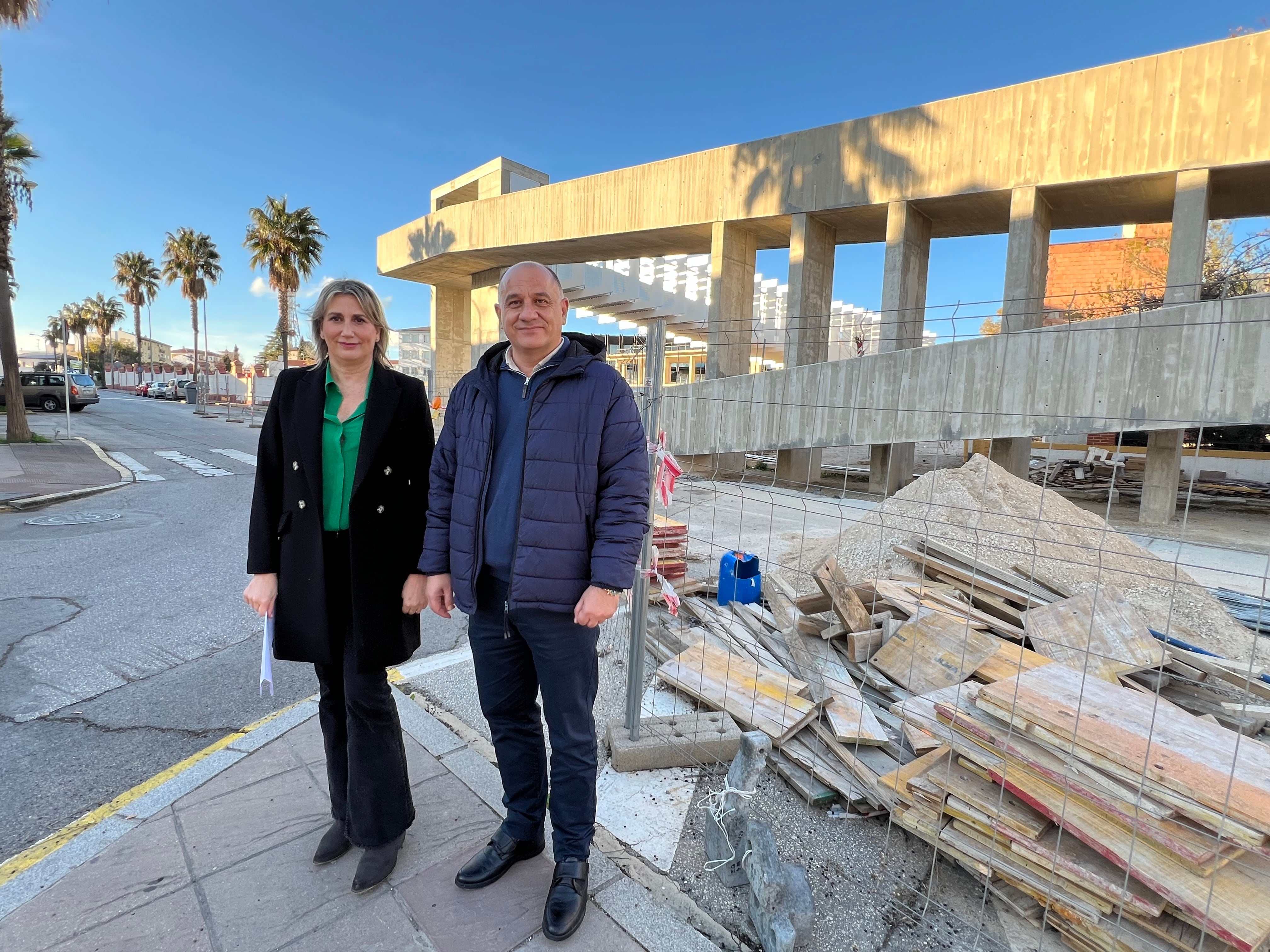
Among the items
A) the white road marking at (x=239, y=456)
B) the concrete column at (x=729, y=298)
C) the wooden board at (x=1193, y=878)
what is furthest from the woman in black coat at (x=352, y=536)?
the white road marking at (x=239, y=456)

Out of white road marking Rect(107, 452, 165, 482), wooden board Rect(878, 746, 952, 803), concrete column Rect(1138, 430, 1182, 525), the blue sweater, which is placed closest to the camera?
the blue sweater

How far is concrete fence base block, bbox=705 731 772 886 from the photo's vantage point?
2.42 m

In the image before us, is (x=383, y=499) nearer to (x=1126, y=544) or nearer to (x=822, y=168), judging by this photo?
(x=1126, y=544)

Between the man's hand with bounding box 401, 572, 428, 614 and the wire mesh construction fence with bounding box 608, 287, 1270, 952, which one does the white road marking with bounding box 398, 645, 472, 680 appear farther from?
the man's hand with bounding box 401, 572, 428, 614

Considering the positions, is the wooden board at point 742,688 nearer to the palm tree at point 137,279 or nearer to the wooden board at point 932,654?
the wooden board at point 932,654

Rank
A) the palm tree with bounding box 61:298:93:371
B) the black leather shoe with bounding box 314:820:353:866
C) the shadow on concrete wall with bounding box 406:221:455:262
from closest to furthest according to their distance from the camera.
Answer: the black leather shoe with bounding box 314:820:353:866
the shadow on concrete wall with bounding box 406:221:455:262
the palm tree with bounding box 61:298:93:371

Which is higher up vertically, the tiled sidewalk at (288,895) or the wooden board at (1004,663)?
the wooden board at (1004,663)

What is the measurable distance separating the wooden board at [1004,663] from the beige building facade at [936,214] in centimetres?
387

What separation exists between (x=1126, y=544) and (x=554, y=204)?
1752cm

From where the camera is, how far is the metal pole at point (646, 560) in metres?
3.03

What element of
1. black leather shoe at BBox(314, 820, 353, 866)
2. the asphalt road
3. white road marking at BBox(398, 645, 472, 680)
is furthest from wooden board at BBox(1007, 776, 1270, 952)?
the asphalt road

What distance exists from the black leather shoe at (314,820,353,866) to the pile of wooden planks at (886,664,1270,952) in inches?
84.7

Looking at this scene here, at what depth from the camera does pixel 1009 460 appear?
45.3 ft

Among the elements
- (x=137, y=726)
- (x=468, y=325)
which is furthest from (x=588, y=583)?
(x=468, y=325)
